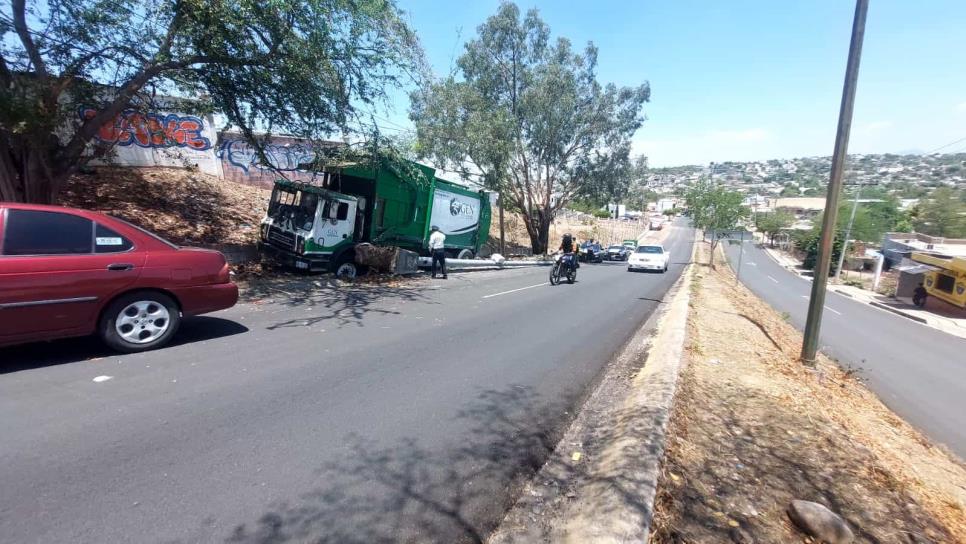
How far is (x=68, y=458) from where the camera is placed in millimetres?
3088

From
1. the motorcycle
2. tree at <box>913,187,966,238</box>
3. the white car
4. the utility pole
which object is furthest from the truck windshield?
tree at <box>913,187,966,238</box>

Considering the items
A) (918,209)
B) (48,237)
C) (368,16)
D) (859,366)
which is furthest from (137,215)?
(918,209)

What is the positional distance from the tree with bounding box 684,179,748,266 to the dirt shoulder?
1155 inches

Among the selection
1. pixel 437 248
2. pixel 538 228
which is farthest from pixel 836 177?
pixel 538 228

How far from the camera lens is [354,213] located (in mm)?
12430

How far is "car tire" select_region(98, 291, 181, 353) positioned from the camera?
16.4 feet

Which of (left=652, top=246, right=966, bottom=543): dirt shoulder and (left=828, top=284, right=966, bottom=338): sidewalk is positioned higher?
(left=828, top=284, right=966, bottom=338): sidewalk

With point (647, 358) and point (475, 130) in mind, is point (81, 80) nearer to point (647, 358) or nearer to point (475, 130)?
point (647, 358)

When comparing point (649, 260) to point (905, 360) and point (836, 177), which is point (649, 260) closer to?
point (905, 360)

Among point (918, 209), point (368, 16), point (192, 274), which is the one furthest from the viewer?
point (918, 209)

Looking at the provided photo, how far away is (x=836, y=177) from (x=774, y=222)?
78928 millimetres

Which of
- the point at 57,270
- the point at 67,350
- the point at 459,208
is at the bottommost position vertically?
the point at 67,350

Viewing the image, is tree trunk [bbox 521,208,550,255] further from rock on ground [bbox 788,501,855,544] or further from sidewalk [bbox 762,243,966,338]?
rock on ground [bbox 788,501,855,544]

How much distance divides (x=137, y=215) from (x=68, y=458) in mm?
11106
